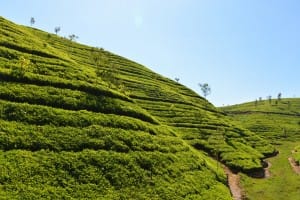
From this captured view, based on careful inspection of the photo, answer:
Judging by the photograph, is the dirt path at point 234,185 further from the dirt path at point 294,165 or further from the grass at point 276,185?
the dirt path at point 294,165

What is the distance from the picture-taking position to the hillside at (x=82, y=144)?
40844mm

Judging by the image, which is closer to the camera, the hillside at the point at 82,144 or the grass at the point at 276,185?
the hillside at the point at 82,144

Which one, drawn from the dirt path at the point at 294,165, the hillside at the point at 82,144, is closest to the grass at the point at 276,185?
the dirt path at the point at 294,165

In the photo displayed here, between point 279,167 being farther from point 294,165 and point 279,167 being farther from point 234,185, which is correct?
point 234,185

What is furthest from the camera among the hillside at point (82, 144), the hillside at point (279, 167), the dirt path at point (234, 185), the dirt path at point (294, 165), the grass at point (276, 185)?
the dirt path at point (294, 165)

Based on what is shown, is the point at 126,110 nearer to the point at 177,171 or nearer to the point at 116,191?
the point at 177,171

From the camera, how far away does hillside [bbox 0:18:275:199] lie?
40.8 meters

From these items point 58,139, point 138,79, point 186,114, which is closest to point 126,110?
point 58,139

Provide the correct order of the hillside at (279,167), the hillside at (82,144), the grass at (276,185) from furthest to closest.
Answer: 1. the hillside at (279,167)
2. the grass at (276,185)
3. the hillside at (82,144)

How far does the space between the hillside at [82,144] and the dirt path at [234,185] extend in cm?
212

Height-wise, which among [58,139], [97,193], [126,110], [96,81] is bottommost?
[97,193]

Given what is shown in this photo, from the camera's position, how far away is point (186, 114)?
4129 inches

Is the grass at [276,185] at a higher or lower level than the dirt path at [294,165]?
lower

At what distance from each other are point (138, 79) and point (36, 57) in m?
51.1
